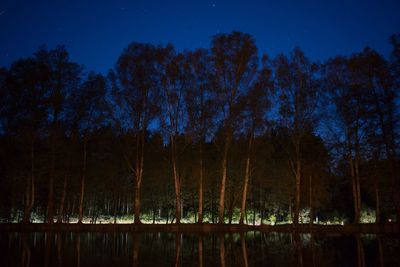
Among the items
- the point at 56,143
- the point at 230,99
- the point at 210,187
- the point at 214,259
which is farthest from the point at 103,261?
the point at 210,187

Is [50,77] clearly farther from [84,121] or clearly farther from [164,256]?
[164,256]

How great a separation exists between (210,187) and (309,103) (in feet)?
46.2

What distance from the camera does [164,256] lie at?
48.2 feet

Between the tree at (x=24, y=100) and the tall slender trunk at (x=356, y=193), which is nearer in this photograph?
the tall slender trunk at (x=356, y=193)

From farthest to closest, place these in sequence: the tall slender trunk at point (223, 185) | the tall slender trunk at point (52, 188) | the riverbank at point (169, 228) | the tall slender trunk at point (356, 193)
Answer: the tall slender trunk at point (223, 185)
the tall slender trunk at point (52, 188)
the tall slender trunk at point (356, 193)
the riverbank at point (169, 228)

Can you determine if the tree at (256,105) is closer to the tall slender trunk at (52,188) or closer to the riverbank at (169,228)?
the riverbank at (169,228)

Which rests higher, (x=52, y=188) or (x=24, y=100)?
(x=24, y=100)

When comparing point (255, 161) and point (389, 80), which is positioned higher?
point (389, 80)

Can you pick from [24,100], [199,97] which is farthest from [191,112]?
[24,100]

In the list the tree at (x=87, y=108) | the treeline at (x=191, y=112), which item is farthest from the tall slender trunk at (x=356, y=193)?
the tree at (x=87, y=108)

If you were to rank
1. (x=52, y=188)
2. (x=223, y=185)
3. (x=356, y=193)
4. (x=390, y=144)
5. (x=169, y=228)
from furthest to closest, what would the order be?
1. (x=356, y=193)
2. (x=223, y=185)
3. (x=52, y=188)
4. (x=169, y=228)
5. (x=390, y=144)

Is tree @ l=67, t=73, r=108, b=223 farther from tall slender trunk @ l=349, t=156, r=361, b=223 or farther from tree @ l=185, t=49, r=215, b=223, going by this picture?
tall slender trunk @ l=349, t=156, r=361, b=223

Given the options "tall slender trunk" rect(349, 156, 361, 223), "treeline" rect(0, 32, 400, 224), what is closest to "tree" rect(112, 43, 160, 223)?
"treeline" rect(0, 32, 400, 224)

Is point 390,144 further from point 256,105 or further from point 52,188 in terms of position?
point 52,188
